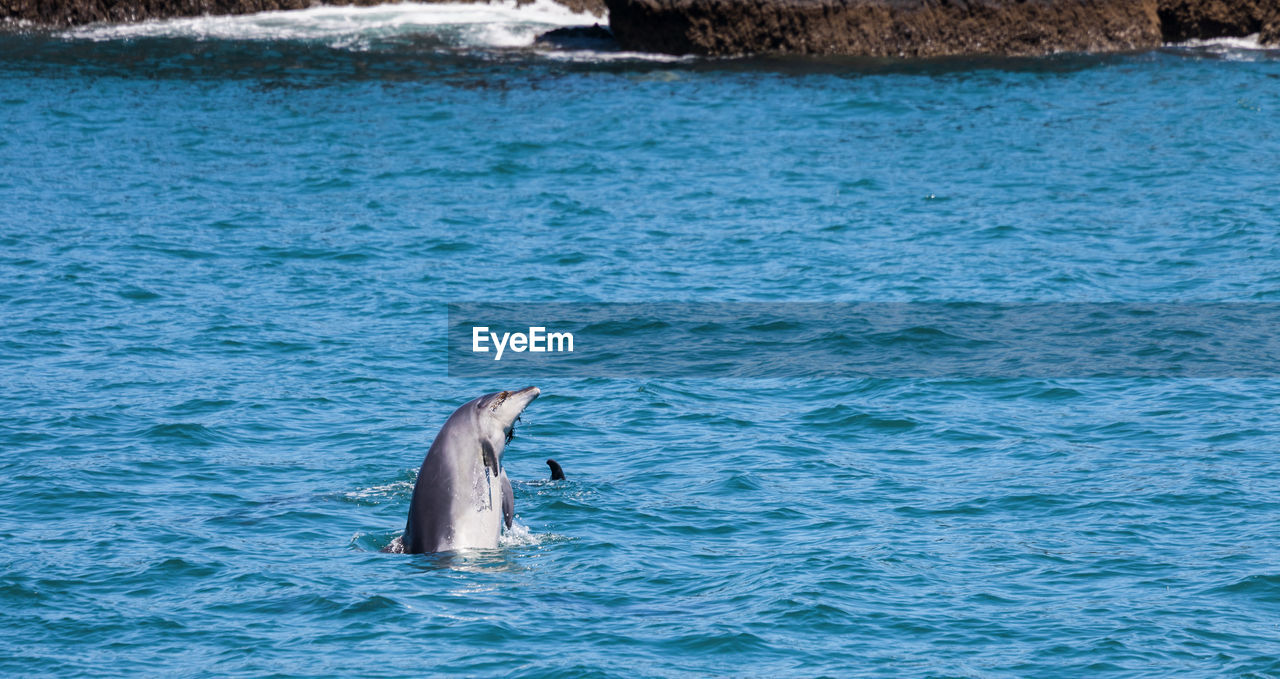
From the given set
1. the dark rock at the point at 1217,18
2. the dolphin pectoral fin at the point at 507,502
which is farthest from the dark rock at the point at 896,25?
the dolphin pectoral fin at the point at 507,502

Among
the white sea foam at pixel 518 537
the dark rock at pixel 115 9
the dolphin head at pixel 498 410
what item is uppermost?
the dark rock at pixel 115 9

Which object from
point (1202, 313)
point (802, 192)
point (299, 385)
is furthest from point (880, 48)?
point (299, 385)

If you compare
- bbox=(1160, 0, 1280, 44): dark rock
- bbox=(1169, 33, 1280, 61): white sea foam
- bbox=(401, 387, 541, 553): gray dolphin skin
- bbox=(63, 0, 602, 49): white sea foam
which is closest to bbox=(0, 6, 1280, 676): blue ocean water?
bbox=(401, 387, 541, 553): gray dolphin skin

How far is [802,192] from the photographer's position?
93.6ft

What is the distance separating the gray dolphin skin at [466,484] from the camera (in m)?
12.1

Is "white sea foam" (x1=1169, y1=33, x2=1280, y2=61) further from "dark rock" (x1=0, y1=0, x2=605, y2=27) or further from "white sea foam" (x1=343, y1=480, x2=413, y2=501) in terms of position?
"white sea foam" (x1=343, y1=480, x2=413, y2=501)

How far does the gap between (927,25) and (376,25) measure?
57.5ft

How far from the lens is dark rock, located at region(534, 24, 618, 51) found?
1749 inches

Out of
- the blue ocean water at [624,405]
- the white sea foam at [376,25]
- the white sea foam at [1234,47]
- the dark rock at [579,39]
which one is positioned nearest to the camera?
the blue ocean water at [624,405]

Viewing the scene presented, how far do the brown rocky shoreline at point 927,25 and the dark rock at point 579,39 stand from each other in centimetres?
79

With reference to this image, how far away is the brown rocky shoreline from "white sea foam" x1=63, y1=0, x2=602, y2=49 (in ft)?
15.6

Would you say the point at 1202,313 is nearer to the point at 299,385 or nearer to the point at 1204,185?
the point at 1204,185

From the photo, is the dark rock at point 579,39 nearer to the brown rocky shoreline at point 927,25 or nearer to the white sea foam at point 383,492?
the brown rocky shoreline at point 927,25

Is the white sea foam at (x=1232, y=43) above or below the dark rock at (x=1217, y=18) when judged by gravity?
below
